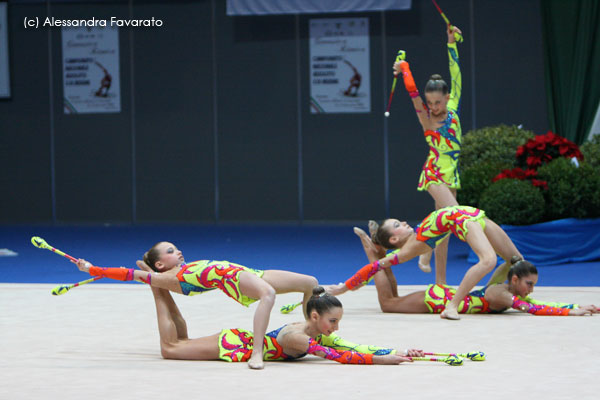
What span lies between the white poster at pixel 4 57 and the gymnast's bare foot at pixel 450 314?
33.7ft

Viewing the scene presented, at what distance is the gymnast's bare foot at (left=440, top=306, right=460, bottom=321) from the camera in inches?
223

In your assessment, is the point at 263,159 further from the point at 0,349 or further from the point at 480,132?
the point at 0,349

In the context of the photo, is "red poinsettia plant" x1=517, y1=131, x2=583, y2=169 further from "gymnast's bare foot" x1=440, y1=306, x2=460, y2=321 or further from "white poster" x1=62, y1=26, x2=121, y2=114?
"white poster" x1=62, y1=26, x2=121, y2=114

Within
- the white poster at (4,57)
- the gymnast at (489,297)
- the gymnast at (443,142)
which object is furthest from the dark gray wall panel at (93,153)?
the gymnast at (489,297)

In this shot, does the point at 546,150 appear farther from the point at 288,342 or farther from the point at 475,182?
the point at 288,342

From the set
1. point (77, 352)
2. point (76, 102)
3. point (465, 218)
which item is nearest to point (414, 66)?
point (76, 102)

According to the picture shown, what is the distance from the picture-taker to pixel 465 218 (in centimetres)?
590

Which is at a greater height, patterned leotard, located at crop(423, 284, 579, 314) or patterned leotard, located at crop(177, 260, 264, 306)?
patterned leotard, located at crop(177, 260, 264, 306)

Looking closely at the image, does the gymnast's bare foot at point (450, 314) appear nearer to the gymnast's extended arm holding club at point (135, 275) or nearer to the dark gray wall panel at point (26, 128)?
the gymnast's extended arm holding club at point (135, 275)

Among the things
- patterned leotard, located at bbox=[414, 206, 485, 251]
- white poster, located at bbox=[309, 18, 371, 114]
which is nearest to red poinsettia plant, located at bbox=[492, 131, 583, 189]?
patterned leotard, located at bbox=[414, 206, 485, 251]

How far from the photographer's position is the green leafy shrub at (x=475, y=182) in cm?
908

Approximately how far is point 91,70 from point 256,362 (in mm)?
10313

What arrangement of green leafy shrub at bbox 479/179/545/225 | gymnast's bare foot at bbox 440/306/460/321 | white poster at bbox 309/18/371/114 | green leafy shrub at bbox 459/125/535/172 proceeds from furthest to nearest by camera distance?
1. white poster at bbox 309/18/371/114
2. green leafy shrub at bbox 459/125/535/172
3. green leafy shrub at bbox 479/179/545/225
4. gymnast's bare foot at bbox 440/306/460/321

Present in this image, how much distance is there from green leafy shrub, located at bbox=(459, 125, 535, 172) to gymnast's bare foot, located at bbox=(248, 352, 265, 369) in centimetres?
587
